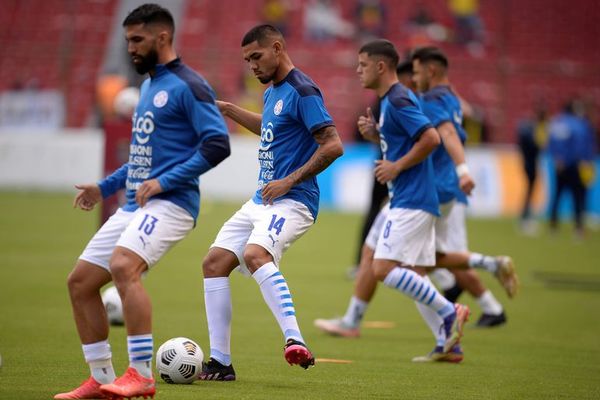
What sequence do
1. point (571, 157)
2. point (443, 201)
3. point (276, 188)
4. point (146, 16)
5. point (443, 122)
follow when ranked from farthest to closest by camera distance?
point (571, 157)
point (443, 201)
point (443, 122)
point (276, 188)
point (146, 16)

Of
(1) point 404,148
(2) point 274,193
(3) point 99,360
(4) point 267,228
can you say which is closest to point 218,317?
(4) point 267,228

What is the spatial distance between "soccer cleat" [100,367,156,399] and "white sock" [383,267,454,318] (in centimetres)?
294

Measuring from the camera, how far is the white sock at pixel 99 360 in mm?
6586

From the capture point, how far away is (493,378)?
8.05 meters

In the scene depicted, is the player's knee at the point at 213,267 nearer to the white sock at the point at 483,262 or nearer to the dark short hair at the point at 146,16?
the dark short hair at the point at 146,16

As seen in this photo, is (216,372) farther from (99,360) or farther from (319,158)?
(319,158)

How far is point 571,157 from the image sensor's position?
79.0 ft

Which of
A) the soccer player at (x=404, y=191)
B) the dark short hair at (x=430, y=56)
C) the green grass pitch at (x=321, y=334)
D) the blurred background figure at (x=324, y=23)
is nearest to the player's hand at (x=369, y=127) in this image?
the soccer player at (x=404, y=191)

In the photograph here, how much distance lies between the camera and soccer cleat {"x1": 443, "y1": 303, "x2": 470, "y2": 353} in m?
8.65

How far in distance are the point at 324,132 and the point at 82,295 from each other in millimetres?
1870

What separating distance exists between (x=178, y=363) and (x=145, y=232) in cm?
110

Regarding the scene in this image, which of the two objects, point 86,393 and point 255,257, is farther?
point 255,257

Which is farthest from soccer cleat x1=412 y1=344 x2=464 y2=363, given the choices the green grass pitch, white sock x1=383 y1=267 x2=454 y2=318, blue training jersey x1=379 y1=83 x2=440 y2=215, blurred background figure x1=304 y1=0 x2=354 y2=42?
blurred background figure x1=304 y1=0 x2=354 y2=42

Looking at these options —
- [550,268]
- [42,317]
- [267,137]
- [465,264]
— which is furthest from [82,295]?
[550,268]
